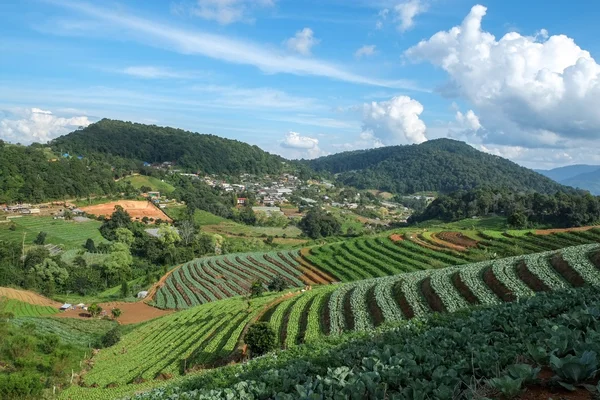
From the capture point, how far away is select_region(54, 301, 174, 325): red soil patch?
48219 millimetres

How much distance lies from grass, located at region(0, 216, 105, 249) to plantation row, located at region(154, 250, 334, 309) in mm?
31704

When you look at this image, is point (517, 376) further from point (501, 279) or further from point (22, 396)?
point (22, 396)

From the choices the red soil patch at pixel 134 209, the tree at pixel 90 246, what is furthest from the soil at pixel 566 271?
the red soil patch at pixel 134 209

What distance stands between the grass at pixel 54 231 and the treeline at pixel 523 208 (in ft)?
273

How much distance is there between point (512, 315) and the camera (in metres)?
7.41

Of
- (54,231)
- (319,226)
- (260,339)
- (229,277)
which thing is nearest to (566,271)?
(260,339)

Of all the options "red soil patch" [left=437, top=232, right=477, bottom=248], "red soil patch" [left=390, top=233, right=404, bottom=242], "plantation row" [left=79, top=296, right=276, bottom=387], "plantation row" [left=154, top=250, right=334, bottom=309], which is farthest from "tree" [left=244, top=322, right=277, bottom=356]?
"red soil patch" [left=390, top=233, right=404, bottom=242]

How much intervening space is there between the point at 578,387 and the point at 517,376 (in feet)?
1.89

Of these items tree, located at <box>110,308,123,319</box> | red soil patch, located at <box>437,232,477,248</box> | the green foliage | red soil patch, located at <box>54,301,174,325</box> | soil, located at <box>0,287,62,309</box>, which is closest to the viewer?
red soil patch, located at <box>437,232,477,248</box>

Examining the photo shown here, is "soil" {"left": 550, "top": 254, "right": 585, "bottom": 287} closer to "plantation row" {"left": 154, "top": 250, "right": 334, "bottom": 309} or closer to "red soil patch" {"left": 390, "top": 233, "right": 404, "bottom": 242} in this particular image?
"plantation row" {"left": 154, "top": 250, "right": 334, "bottom": 309}

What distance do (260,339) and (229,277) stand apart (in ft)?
126

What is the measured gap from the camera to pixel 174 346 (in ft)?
90.8

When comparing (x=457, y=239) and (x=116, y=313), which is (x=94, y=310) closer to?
(x=116, y=313)

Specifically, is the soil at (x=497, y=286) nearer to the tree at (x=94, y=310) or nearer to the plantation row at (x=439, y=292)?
the plantation row at (x=439, y=292)
